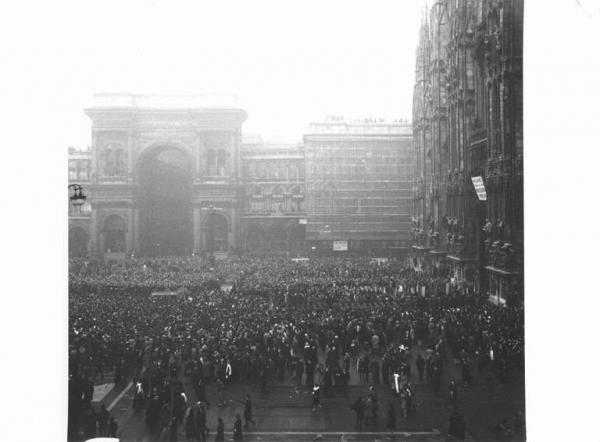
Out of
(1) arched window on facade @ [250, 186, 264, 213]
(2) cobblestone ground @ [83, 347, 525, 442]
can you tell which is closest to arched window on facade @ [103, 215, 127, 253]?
(2) cobblestone ground @ [83, 347, 525, 442]

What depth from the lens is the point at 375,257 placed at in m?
32.8

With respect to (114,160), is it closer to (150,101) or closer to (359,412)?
(150,101)

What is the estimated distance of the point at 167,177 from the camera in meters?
40.1

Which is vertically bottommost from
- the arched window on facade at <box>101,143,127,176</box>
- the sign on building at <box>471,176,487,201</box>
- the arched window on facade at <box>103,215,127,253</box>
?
the arched window on facade at <box>103,215,127,253</box>

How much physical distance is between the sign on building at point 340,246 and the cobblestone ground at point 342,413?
2172 cm

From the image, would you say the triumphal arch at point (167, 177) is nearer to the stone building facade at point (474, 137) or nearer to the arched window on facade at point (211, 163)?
the arched window on facade at point (211, 163)

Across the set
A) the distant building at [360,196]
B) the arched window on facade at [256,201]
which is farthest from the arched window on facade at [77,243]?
the arched window on facade at [256,201]

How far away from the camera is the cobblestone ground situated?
9242 mm

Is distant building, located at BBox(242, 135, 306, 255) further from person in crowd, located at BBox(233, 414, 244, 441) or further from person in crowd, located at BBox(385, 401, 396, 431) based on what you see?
person in crowd, located at BBox(233, 414, 244, 441)

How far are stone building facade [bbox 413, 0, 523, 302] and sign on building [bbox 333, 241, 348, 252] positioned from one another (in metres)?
5.26

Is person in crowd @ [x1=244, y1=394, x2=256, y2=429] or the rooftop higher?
the rooftop
